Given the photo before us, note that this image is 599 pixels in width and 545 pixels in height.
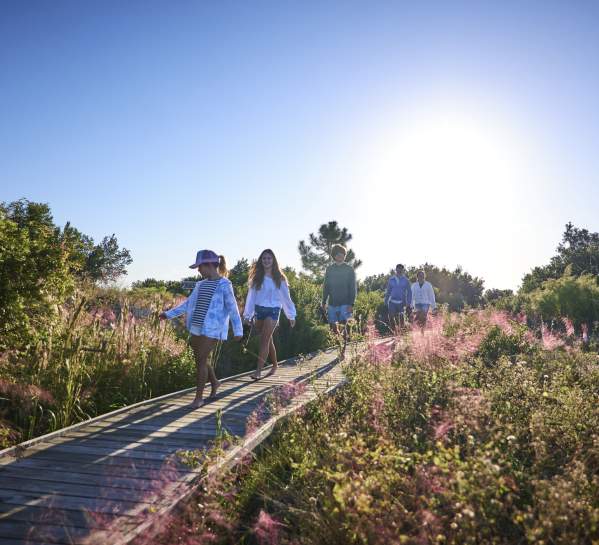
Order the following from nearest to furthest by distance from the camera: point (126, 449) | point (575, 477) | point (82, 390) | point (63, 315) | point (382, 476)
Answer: point (575, 477), point (382, 476), point (126, 449), point (82, 390), point (63, 315)

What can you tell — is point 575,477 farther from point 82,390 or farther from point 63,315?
point 63,315

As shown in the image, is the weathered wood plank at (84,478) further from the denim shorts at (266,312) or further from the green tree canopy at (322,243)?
the green tree canopy at (322,243)

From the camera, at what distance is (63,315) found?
633cm

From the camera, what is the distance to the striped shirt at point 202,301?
239 inches

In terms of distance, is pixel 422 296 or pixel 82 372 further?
pixel 422 296

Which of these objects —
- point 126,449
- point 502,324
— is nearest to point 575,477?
point 126,449

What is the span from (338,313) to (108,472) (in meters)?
6.36

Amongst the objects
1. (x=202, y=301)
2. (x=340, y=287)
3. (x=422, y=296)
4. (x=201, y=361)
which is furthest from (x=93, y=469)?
(x=422, y=296)

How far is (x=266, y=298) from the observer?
7.88 metres

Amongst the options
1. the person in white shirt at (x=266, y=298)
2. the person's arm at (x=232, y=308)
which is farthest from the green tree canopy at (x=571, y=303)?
the person's arm at (x=232, y=308)

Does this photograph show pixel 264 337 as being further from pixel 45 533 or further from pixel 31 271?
pixel 45 533

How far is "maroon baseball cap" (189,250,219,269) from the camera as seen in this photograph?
6.15 metres

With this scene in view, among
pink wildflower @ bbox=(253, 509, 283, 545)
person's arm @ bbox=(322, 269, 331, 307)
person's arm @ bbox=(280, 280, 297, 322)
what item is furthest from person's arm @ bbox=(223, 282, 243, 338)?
person's arm @ bbox=(322, 269, 331, 307)

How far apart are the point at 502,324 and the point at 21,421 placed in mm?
7602
